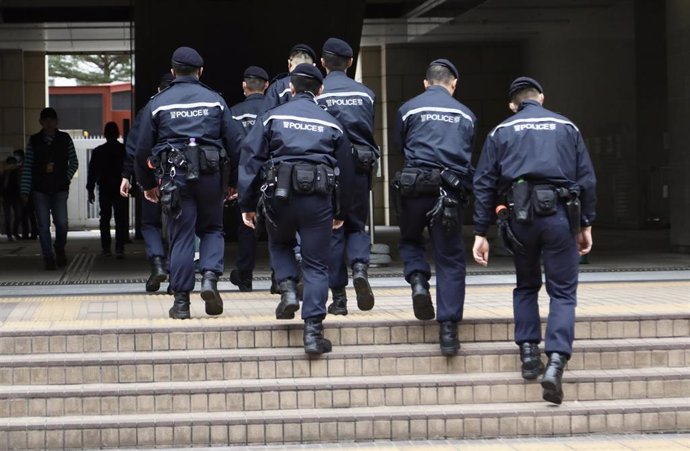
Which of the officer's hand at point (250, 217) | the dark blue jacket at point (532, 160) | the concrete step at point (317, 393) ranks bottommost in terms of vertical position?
the concrete step at point (317, 393)

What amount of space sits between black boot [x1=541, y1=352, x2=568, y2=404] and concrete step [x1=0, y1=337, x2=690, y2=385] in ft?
1.59

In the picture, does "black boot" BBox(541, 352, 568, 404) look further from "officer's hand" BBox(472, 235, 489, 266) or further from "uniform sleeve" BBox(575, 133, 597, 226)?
"uniform sleeve" BBox(575, 133, 597, 226)

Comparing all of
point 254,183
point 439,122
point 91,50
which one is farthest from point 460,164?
point 91,50

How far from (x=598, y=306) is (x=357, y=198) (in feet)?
6.27

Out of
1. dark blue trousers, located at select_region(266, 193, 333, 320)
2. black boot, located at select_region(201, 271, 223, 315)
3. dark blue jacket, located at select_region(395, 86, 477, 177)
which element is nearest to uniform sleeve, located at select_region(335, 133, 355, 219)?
dark blue trousers, located at select_region(266, 193, 333, 320)

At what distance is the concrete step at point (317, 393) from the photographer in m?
6.83

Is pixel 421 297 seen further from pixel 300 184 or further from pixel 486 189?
pixel 300 184

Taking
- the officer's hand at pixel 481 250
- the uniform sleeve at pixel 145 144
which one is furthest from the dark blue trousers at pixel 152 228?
the officer's hand at pixel 481 250

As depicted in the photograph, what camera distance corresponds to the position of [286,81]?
8375 mm

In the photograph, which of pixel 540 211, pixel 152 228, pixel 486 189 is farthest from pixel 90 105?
pixel 540 211

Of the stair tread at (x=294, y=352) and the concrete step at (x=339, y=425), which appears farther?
the stair tread at (x=294, y=352)

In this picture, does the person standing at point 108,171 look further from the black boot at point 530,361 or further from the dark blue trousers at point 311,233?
the black boot at point 530,361

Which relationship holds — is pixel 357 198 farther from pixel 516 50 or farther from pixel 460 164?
pixel 516 50

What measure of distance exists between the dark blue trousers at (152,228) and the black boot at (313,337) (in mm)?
3018
